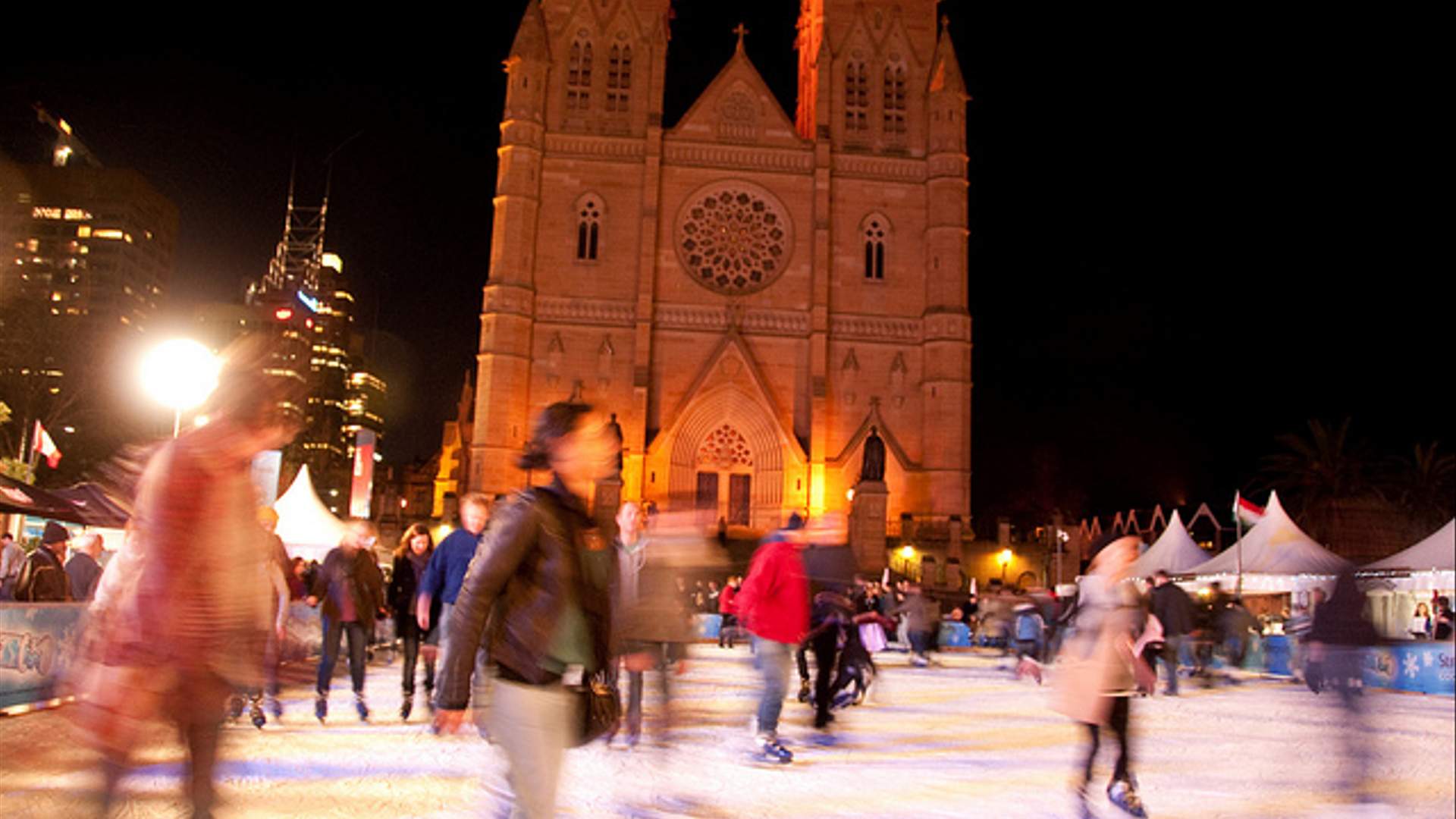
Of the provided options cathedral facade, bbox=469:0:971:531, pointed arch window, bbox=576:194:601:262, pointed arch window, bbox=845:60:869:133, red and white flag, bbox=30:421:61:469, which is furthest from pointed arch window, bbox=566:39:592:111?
red and white flag, bbox=30:421:61:469

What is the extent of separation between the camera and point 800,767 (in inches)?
304

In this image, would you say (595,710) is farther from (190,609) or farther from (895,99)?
(895,99)

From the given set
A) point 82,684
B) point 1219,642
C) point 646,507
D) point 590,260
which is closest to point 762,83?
point 590,260

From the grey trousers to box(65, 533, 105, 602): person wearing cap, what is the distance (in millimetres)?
10547

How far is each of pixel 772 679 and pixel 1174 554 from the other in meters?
21.3

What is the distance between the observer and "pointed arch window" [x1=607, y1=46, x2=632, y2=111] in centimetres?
4172

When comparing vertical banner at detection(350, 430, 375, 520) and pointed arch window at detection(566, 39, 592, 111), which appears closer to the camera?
vertical banner at detection(350, 430, 375, 520)

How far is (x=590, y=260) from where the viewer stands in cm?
4069

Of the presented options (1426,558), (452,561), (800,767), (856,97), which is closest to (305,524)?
(452,561)

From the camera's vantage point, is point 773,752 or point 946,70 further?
point 946,70

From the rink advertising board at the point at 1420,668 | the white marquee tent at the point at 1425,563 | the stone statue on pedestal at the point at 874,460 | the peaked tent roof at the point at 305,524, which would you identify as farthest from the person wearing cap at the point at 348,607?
the stone statue on pedestal at the point at 874,460

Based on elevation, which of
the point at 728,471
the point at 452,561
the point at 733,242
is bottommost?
the point at 452,561

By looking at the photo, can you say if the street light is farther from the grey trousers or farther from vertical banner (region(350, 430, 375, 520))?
the grey trousers

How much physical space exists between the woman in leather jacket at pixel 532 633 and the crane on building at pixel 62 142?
11323cm
